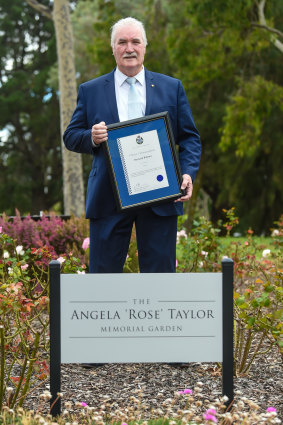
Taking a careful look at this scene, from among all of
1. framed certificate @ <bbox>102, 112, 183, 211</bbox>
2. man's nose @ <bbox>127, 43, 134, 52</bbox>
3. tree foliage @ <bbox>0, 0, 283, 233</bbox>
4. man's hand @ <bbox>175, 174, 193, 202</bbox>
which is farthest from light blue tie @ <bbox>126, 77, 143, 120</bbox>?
tree foliage @ <bbox>0, 0, 283, 233</bbox>

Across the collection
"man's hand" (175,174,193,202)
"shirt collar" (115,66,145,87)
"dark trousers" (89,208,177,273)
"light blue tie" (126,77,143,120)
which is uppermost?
"shirt collar" (115,66,145,87)

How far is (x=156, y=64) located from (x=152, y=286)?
1312cm

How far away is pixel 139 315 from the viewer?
252 cm

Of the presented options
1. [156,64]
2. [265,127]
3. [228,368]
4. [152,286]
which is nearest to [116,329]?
[152,286]

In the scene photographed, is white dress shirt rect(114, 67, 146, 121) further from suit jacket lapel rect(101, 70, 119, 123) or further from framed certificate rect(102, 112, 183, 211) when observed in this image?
framed certificate rect(102, 112, 183, 211)

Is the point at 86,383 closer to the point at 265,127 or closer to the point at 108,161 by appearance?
the point at 108,161

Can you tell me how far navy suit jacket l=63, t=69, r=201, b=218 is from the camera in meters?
3.31

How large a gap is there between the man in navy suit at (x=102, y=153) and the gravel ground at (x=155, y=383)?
62cm

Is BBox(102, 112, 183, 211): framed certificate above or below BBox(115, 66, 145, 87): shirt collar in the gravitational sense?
below

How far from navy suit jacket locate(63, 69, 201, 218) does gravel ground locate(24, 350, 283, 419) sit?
93cm

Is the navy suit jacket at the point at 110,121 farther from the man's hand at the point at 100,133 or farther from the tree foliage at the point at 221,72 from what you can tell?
the tree foliage at the point at 221,72

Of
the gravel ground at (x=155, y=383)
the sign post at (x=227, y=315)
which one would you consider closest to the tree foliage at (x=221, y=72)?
the gravel ground at (x=155, y=383)

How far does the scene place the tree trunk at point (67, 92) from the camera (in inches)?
385

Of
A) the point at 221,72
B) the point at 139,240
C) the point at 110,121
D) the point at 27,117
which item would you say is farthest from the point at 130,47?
the point at 27,117
